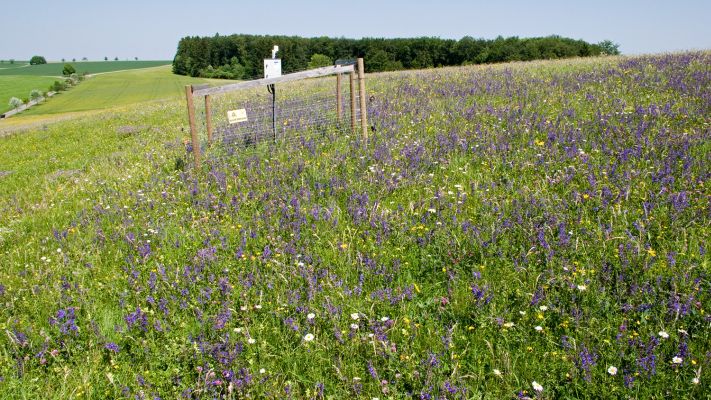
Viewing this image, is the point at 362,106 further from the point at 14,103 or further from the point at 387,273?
the point at 14,103

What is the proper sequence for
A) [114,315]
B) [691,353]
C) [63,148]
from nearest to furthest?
1. [691,353]
2. [114,315]
3. [63,148]

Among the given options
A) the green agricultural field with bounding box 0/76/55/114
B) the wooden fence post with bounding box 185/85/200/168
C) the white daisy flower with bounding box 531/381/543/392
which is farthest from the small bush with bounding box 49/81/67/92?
the white daisy flower with bounding box 531/381/543/392

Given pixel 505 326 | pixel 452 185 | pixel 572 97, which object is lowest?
pixel 505 326

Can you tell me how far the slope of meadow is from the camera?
3557 millimetres

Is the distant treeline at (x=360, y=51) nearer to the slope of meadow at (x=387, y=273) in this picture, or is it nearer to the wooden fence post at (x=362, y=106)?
the wooden fence post at (x=362, y=106)

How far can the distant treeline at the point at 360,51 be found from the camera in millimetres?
74500

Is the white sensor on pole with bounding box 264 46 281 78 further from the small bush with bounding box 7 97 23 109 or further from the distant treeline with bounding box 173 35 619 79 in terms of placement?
the small bush with bounding box 7 97 23 109

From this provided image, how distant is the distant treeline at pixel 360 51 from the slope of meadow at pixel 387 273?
67.8 metres

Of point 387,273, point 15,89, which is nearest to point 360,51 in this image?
point 15,89

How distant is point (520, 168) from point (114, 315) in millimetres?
5934

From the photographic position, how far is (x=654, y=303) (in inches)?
153

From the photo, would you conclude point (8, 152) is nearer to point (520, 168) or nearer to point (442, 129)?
point (442, 129)

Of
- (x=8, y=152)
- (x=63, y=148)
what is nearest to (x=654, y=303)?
(x=63, y=148)

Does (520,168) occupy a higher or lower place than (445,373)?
higher
